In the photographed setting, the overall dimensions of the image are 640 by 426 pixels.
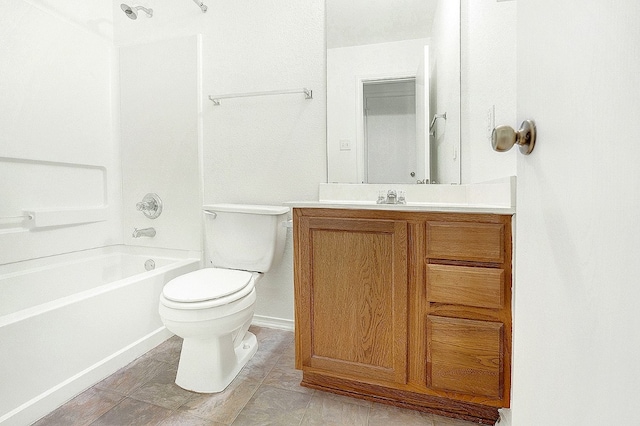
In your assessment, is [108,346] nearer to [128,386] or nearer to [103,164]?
[128,386]

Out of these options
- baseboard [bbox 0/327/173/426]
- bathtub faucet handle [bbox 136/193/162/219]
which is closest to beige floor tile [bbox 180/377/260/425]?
baseboard [bbox 0/327/173/426]

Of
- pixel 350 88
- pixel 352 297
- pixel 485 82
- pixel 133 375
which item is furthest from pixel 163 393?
pixel 485 82

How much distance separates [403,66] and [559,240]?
1698mm

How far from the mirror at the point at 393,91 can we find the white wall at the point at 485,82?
0.20 ft

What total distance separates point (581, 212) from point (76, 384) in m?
1.88

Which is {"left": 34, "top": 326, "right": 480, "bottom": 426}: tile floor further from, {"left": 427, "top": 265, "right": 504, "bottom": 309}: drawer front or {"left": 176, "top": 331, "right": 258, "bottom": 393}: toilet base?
{"left": 427, "top": 265, "right": 504, "bottom": 309}: drawer front

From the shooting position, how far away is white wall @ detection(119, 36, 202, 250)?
2.22 metres

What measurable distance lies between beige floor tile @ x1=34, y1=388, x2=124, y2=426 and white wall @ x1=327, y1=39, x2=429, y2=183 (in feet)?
5.03

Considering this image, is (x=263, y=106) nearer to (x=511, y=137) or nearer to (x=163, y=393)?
(x=163, y=393)

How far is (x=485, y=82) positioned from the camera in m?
1.49

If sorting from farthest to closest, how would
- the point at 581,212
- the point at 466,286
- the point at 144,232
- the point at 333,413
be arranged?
the point at 144,232 → the point at 333,413 → the point at 466,286 → the point at 581,212

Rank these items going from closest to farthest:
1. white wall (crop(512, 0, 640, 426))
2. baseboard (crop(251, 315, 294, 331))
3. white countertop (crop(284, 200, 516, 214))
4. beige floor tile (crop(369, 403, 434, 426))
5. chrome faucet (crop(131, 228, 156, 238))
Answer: white wall (crop(512, 0, 640, 426)) < white countertop (crop(284, 200, 516, 214)) < beige floor tile (crop(369, 403, 434, 426)) < baseboard (crop(251, 315, 294, 331)) < chrome faucet (crop(131, 228, 156, 238))

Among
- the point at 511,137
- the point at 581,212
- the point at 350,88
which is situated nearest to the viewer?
the point at 581,212

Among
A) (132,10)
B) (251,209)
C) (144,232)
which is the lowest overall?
(144,232)
